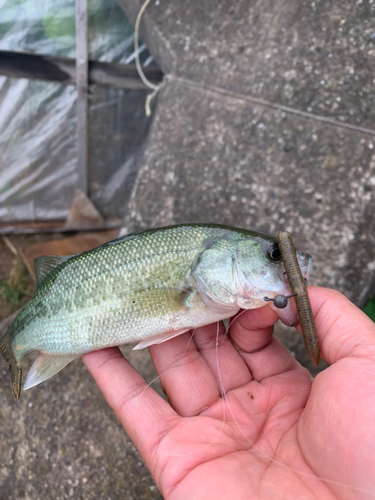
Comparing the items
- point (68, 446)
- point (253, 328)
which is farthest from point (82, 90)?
point (68, 446)

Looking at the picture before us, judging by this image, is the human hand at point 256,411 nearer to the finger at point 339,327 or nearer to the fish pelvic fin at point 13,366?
the finger at point 339,327

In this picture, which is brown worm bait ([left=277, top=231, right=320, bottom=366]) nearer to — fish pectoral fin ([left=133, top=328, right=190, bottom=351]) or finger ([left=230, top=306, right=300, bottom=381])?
finger ([left=230, top=306, right=300, bottom=381])

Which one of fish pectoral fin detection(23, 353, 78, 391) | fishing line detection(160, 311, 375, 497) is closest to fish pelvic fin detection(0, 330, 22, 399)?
fish pectoral fin detection(23, 353, 78, 391)

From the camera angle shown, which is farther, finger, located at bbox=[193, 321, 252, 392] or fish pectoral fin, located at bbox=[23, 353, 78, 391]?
fish pectoral fin, located at bbox=[23, 353, 78, 391]

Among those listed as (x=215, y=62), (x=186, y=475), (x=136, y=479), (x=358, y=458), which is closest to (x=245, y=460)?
(x=186, y=475)

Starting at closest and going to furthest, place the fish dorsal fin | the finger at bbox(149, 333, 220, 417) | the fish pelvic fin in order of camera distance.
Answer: the finger at bbox(149, 333, 220, 417) → the fish pelvic fin → the fish dorsal fin

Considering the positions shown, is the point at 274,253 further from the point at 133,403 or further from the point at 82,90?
the point at 82,90

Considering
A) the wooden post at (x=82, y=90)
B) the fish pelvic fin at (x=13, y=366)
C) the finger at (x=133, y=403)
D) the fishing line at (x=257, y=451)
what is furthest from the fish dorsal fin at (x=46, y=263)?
the wooden post at (x=82, y=90)
